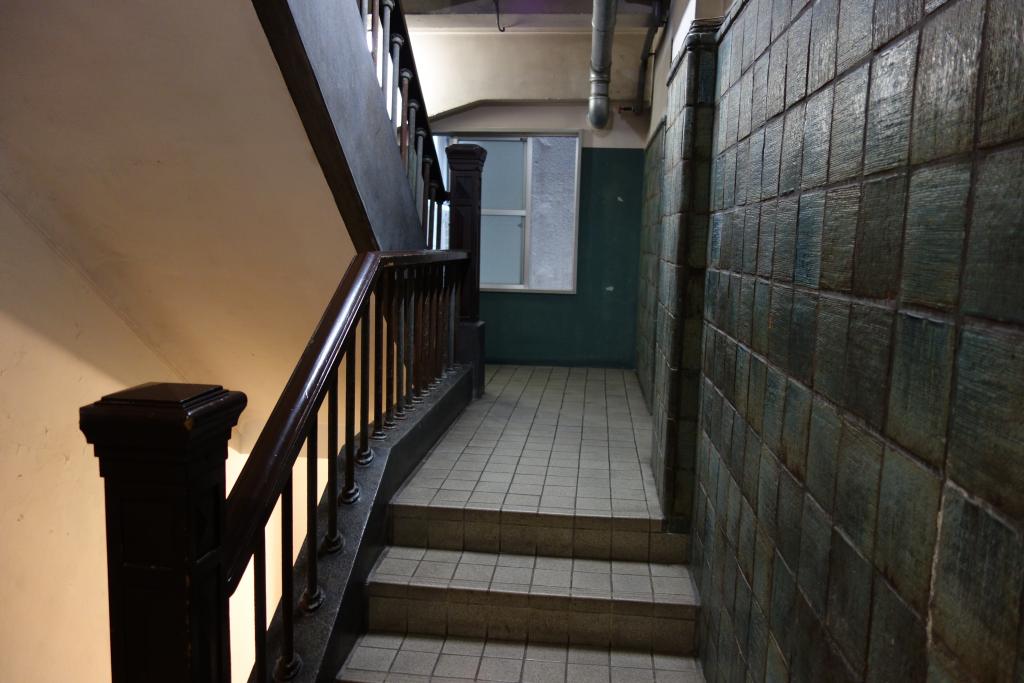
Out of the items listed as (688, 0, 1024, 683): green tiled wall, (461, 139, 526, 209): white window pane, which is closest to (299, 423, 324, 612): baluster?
(688, 0, 1024, 683): green tiled wall

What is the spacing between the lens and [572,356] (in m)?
6.31

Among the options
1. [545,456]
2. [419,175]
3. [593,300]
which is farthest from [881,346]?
[593,300]

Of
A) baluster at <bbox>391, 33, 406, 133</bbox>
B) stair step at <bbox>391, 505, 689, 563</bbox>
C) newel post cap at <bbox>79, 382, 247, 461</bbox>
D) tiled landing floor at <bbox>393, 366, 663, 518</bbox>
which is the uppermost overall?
baluster at <bbox>391, 33, 406, 133</bbox>

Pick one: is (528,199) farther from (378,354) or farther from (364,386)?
(364,386)

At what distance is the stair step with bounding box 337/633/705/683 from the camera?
2.28m

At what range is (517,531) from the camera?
2.79 m

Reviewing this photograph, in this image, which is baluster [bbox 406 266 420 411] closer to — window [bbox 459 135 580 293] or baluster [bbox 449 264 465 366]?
baluster [bbox 449 264 465 366]

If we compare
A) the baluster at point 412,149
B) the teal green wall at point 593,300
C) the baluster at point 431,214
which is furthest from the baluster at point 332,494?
the teal green wall at point 593,300

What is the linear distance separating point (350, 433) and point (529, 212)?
4196 mm

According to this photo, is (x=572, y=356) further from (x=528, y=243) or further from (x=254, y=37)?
(x=254, y=37)

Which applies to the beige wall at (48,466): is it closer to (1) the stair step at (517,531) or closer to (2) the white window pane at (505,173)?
(1) the stair step at (517,531)

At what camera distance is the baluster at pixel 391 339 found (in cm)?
292

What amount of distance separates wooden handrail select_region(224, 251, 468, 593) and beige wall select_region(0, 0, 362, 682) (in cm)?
79

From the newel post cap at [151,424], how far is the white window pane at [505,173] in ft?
17.0
